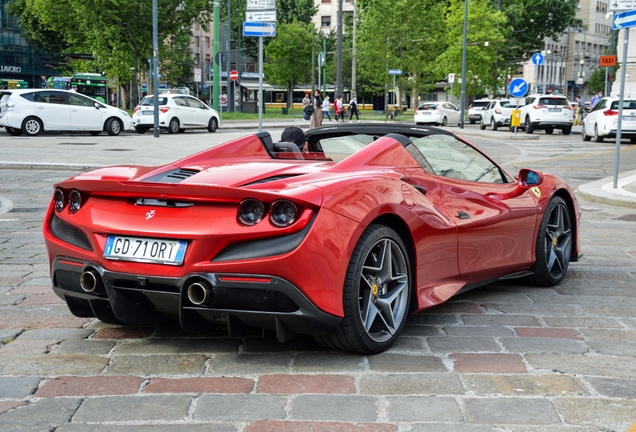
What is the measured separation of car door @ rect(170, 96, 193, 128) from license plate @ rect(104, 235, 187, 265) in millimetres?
28665

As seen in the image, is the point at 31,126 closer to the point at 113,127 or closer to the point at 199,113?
the point at 113,127

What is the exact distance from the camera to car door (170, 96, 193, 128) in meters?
32.5

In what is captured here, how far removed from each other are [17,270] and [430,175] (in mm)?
3528

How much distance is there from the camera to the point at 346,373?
4172 mm

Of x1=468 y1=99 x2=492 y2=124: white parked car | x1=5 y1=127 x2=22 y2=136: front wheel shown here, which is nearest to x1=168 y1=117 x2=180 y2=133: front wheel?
x1=5 y1=127 x2=22 y2=136: front wheel

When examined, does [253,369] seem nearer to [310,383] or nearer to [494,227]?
[310,383]

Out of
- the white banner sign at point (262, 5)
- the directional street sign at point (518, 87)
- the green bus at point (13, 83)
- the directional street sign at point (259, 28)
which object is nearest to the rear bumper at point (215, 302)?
the directional street sign at point (259, 28)

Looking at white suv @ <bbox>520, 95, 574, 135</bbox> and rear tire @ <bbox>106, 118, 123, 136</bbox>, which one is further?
white suv @ <bbox>520, 95, 574, 135</bbox>

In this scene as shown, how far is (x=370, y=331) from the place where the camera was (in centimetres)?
Result: 455

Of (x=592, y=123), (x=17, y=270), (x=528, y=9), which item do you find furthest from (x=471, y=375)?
(x=528, y=9)

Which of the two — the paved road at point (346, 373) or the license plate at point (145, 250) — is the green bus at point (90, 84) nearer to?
the paved road at point (346, 373)

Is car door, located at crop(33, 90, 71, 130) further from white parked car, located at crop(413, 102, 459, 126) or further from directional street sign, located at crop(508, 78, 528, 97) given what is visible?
white parked car, located at crop(413, 102, 459, 126)

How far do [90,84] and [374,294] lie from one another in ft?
228

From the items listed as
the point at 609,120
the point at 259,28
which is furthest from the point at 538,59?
the point at 259,28
